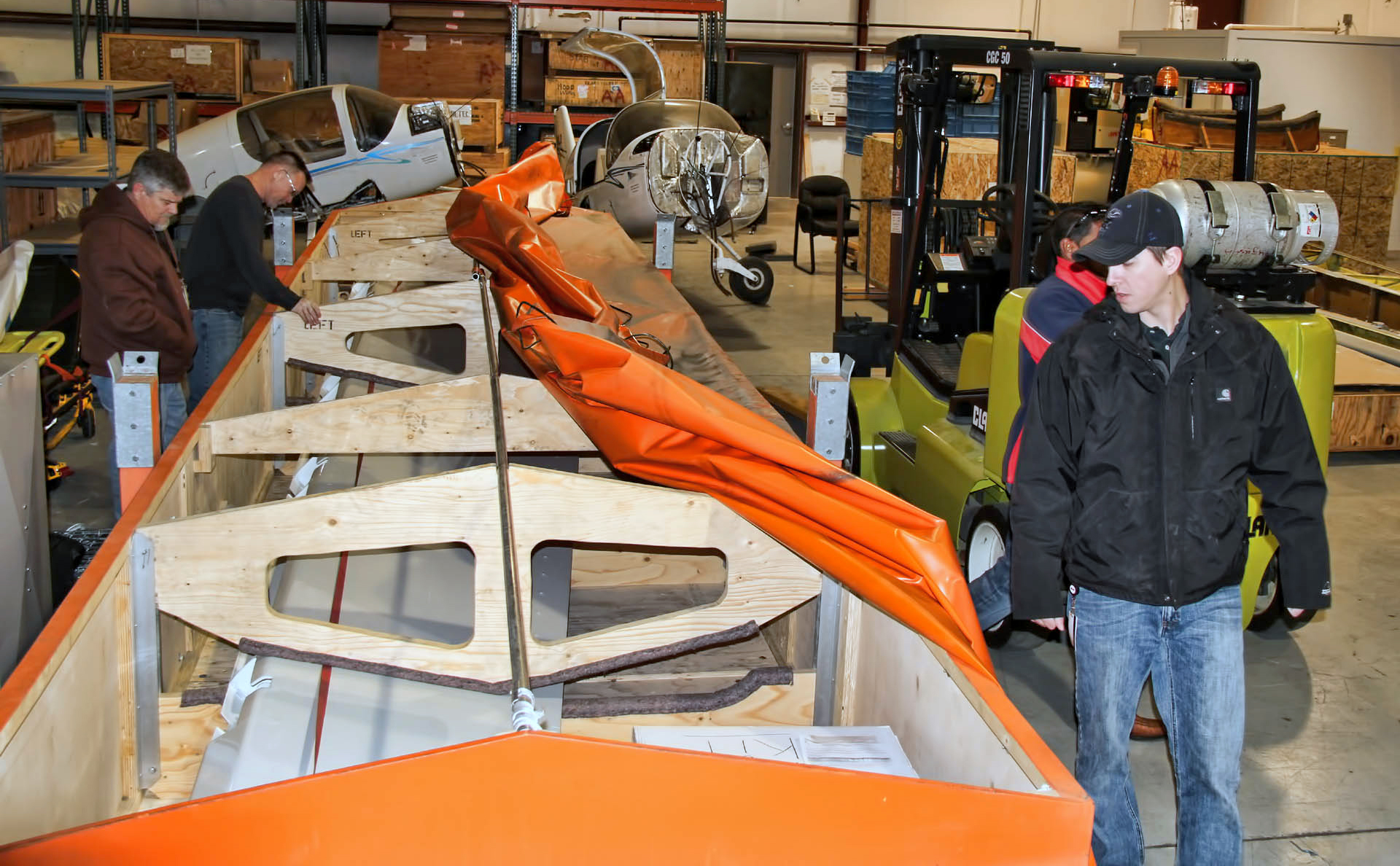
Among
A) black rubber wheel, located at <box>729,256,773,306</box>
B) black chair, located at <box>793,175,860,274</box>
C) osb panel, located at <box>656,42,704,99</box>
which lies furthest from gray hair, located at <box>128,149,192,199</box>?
osb panel, located at <box>656,42,704,99</box>

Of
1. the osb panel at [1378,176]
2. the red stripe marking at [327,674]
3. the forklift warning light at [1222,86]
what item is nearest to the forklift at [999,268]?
the forklift warning light at [1222,86]

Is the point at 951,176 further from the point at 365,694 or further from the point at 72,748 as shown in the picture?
the point at 72,748

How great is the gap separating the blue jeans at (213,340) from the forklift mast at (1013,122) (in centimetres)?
354

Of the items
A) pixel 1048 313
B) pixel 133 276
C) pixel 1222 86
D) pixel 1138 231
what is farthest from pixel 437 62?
pixel 1138 231

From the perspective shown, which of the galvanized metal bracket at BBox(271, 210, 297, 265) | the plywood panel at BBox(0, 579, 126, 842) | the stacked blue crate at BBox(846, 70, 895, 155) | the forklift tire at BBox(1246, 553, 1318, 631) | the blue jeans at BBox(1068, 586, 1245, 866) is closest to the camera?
the plywood panel at BBox(0, 579, 126, 842)

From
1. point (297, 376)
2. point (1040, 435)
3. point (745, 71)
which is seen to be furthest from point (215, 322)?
point (745, 71)

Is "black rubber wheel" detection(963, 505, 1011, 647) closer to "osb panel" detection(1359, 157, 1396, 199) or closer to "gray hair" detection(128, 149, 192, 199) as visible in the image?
"gray hair" detection(128, 149, 192, 199)

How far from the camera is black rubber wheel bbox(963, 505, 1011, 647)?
4578 millimetres

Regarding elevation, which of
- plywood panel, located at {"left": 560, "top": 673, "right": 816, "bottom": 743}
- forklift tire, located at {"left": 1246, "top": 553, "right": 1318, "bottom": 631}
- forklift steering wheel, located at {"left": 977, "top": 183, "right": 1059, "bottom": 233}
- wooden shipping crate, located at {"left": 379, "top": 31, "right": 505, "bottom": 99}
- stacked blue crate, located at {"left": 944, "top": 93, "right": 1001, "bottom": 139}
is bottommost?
forklift tire, located at {"left": 1246, "top": 553, "right": 1318, "bottom": 631}

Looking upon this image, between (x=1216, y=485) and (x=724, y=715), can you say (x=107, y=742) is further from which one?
(x=1216, y=485)

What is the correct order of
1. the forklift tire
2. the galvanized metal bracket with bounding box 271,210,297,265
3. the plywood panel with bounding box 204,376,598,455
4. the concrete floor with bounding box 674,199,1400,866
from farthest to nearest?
1. the galvanized metal bracket with bounding box 271,210,297,265
2. the forklift tire
3. the plywood panel with bounding box 204,376,598,455
4. the concrete floor with bounding box 674,199,1400,866

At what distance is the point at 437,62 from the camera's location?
15492 mm

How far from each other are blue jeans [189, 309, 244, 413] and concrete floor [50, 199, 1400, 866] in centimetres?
86

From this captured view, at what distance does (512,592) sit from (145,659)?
1.10 meters
